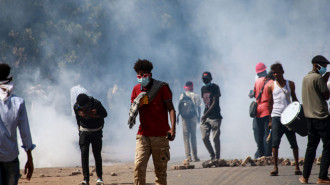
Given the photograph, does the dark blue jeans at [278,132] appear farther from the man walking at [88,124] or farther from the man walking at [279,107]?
the man walking at [88,124]

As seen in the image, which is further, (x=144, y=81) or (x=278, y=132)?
(x=278, y=132)

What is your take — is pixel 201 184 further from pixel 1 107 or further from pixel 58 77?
pixel 58 77

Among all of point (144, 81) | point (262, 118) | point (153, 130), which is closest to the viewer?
point (153, 130)

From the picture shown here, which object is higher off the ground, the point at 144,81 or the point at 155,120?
the point at 144,81

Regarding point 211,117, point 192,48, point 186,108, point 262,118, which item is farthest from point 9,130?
point 192,48

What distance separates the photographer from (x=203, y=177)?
8.78 m

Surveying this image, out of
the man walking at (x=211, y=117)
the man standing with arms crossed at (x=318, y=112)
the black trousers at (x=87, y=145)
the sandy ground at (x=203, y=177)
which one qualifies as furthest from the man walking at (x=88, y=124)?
the man walking at (x=211, y=117)

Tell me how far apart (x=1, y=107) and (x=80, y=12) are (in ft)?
67.6

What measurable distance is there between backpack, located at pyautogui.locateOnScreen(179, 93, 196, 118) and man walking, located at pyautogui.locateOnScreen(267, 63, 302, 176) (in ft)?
16.1

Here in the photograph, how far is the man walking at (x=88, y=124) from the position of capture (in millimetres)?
8242

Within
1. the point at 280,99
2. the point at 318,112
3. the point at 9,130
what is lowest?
the point at 9,130

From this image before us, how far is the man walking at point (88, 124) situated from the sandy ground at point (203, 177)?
0.67 metres

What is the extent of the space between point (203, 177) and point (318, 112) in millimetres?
2507

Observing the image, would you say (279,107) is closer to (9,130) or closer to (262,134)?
(262,134)
